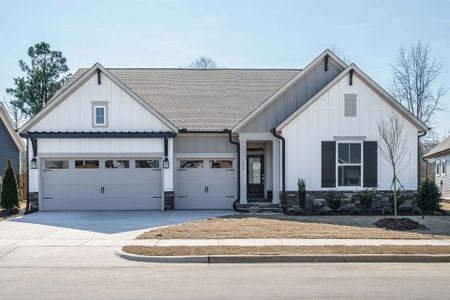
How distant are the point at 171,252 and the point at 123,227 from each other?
5299mm

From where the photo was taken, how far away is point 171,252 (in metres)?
11.2

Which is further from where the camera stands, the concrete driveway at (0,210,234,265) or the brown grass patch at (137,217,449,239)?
the brown grass patch at (137,217,449,239)

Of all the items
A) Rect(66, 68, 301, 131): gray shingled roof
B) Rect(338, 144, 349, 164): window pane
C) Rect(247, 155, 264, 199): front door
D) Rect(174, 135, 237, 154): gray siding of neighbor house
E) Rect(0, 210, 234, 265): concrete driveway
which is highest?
Rect(66, 68, 301, 131): gray shingled roof

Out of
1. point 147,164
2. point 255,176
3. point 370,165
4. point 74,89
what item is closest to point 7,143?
point 74,89

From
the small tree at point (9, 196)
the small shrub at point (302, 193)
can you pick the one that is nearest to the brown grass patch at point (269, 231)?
the small shrub at point (302, 193)

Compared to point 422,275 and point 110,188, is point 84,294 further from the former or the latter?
point 110,188

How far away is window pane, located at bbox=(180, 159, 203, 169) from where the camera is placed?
73.2 feet

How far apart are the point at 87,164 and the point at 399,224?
13.1 m

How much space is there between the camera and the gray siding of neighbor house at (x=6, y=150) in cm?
2831

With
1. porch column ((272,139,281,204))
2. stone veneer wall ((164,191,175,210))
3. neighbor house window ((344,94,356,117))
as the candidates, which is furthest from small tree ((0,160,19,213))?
neighbor house window ((344,94,356,117))

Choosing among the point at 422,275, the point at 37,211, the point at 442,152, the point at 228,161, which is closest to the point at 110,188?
the point at 37,211

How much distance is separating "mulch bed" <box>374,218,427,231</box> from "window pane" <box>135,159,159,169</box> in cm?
976

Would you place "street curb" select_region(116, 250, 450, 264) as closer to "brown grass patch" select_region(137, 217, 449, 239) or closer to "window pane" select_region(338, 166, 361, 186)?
"brown grass patch" select_region(137, 217, 449, 239)

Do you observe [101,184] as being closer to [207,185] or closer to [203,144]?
[207,185]
